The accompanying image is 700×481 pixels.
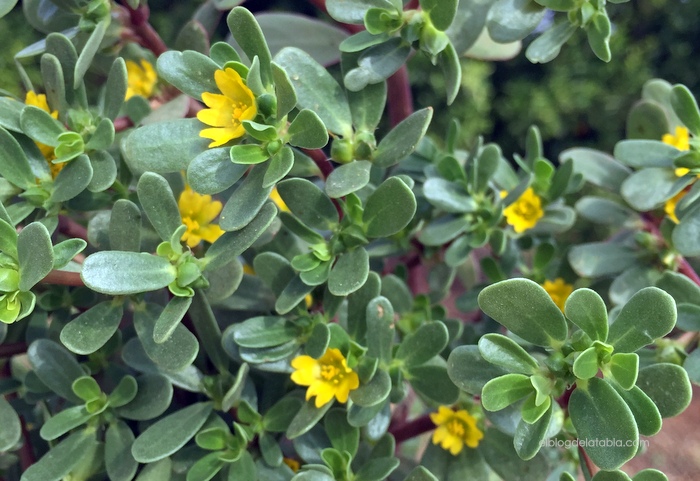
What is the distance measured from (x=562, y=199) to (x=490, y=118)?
2.75 ft

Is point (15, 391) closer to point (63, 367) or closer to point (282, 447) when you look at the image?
point (63, 367)

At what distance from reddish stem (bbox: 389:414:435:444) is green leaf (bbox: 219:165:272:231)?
388 millimetres

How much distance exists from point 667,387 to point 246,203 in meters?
0.43

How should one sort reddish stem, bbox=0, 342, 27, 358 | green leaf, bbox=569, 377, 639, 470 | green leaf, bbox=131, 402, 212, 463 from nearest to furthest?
1. green leaf, bbox=569, 377, 639, 470
2. green leaf, bbox=131, 402, 212, 463
3. reddish stem, bbox=0, 342, 27, 358

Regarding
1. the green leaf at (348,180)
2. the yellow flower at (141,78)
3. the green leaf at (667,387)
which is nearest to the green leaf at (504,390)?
the green leaf at (667,387)

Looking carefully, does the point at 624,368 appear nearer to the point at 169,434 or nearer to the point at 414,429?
the point at 414,429

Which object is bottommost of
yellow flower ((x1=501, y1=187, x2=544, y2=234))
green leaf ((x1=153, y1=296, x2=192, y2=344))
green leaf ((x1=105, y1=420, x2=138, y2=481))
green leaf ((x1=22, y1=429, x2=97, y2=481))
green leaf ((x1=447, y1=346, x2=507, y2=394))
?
green leaf ((x1=105, y1=420, x2=138, y2=481))

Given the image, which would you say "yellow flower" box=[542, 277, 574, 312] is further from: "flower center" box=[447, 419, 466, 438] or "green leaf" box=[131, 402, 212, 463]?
"green leaf" box=[131, 402, 212, 463]

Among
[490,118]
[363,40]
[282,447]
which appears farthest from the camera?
[490,118]

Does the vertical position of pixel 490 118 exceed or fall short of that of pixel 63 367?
it falls short

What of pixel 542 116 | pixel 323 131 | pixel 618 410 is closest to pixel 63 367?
pixel 323 131

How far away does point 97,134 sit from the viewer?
2.10 feet

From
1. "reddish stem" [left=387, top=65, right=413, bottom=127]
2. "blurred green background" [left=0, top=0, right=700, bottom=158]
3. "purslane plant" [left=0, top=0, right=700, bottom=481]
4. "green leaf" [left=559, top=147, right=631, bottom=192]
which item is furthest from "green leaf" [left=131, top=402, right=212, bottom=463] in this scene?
"blurred green background" [left=0, top=0, right=700, bottom=158]

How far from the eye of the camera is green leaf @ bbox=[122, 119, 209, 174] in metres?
0.57
